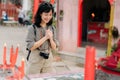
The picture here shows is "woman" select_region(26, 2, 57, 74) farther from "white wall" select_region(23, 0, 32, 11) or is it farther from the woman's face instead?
"white wall" select_region(23, 0, 32, 11)

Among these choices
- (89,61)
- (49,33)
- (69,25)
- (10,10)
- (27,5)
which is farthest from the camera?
(10,10)

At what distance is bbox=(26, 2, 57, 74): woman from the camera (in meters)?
3.80

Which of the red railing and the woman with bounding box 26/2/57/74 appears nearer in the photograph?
the woman with bounding box 26/2/57/74

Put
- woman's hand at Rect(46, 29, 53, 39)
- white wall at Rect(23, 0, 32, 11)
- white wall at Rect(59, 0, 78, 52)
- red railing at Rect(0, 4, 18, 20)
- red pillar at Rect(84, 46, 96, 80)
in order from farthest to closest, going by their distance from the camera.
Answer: red railing at Rect(0, 4, 18, 20) → white wall at Rect(23, 0, 32, 11) → white wall at Rect(59, 0, 78, 52) → woman's hand at Rect(46, 29, 53, 39) → red pillar at Rect(84, 46, 96, 80)

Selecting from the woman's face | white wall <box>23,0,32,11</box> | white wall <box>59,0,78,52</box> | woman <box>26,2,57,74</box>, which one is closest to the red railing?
white wall <box>23,0,32,11</box>

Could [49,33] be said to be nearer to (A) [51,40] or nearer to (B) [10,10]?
(A) [51,40]

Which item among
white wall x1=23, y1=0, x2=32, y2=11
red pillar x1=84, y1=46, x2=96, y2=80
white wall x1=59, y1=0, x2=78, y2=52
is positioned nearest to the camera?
red pillar x1=84, y1=46, x2=96, y2=80

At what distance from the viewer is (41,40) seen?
12.4 feet

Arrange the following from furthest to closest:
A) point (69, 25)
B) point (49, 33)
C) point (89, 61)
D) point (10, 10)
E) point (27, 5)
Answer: point (10, 10) → point (27, 5) → point (69, 25) → point (49, 33) → point (89, 61)

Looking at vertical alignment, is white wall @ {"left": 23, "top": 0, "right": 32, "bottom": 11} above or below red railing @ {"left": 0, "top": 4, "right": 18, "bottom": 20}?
above

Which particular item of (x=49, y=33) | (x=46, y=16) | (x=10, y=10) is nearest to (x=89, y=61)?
(x=49, y=33)

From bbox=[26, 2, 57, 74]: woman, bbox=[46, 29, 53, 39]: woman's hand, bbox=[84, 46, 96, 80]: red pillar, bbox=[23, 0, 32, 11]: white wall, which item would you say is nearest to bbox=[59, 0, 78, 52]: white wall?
bbox=[26, 2, 57, 74]: woman

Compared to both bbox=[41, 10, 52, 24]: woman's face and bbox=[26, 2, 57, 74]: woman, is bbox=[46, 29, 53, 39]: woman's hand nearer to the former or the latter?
bbox=[26, 2, 57, 74]: woman

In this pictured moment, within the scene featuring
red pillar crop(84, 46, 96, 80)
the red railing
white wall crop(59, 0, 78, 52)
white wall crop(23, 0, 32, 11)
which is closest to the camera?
red pillar crop(84, 46, 96, 80)
